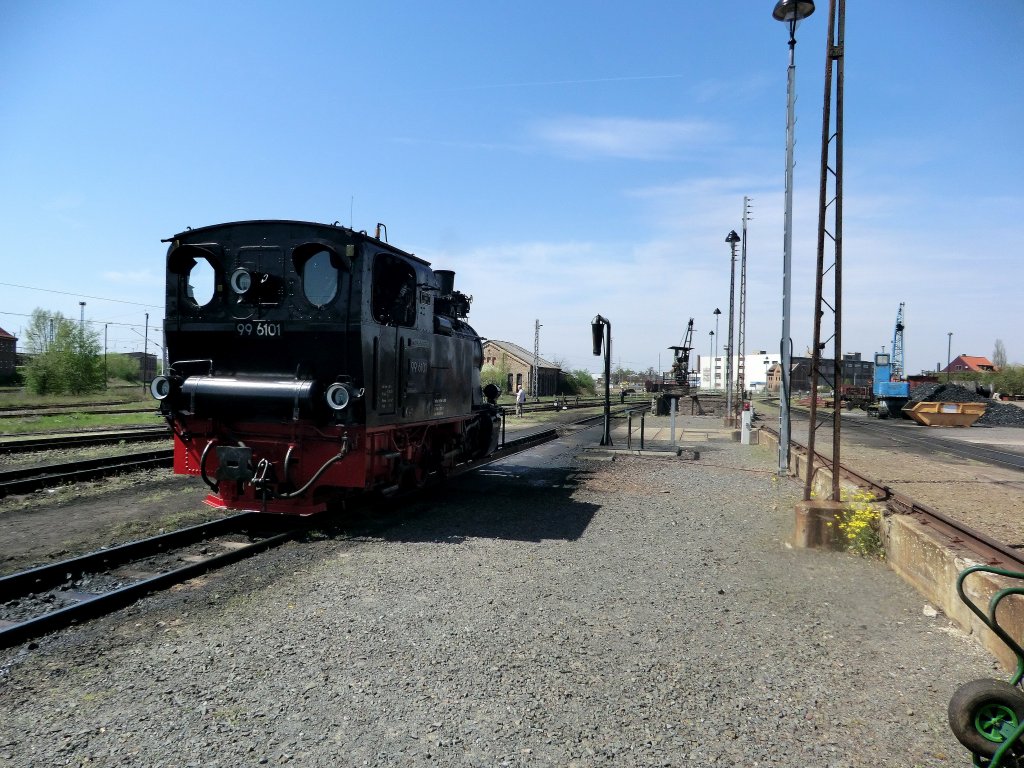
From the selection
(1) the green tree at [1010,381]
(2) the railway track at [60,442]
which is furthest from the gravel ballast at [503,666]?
(1) the green tree at [1010,381]

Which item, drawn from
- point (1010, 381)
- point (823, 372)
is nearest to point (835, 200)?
point (1010, 381)

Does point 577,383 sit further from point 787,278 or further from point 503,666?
point 503,666

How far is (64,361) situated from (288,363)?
46.4 metres

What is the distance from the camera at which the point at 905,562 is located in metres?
5.93

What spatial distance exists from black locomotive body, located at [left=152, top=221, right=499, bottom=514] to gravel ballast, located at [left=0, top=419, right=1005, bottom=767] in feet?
3.06

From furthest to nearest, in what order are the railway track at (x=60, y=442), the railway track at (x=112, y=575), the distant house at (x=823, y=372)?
the distant house at (x=823, y=372) → the railway track at (x=60, y=442) → the railway track at (x=112, y=575)

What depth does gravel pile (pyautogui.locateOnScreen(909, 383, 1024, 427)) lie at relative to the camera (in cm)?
3095

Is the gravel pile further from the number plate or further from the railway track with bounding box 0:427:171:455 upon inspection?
the railway track with bounding box 0:427:171:455

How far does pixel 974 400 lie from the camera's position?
33375 mm

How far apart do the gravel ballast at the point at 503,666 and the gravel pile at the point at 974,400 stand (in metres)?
31.7

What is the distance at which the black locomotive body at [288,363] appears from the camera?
21.8ft

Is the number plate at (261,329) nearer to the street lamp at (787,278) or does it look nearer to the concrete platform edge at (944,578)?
the concrete platform edge at (944,578)

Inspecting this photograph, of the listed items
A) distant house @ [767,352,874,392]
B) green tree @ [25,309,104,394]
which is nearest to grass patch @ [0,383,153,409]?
green tree @ [25,309,104,394]

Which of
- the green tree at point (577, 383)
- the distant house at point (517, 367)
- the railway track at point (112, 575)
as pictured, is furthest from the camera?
the green tree at point (577, 383)
